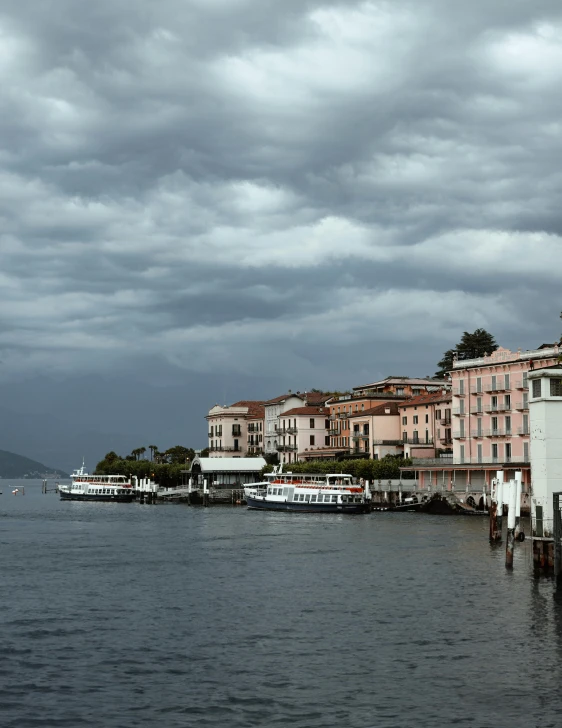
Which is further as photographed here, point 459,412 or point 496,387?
point 459,412

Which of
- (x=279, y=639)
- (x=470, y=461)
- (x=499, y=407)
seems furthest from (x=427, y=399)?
(x=279, y=639)

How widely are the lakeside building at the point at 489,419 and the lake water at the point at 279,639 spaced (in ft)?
186

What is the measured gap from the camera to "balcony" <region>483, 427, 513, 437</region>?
132562 millimetres

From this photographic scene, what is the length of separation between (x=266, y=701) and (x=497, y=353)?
111 meters

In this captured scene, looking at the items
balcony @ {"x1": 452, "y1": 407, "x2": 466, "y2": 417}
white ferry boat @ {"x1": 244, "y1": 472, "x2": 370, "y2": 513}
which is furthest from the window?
balcony @ {"x1": 452, "y1": 407, "x2": 466, "y2": 417}

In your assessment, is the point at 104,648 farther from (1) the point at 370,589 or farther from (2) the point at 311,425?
(2) the point at 311,425

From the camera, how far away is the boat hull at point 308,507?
132m

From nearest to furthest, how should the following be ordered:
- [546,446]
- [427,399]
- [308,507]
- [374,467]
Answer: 1. [546,446]
2. [308,507]
3. [374,467]
4. [427,399]

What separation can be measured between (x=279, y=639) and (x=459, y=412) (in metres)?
105

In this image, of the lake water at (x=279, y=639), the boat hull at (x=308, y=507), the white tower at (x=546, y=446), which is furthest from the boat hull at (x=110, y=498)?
the white tower at (x=546, y=446)

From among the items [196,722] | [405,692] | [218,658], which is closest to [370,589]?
[218,658]

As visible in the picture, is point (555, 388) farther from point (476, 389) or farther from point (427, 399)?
point (427, 399)

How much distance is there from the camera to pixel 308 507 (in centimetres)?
13600

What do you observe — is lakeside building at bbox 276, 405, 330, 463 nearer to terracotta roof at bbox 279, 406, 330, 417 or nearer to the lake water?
terracotta roof at bbox 279, 406, 330, 417
